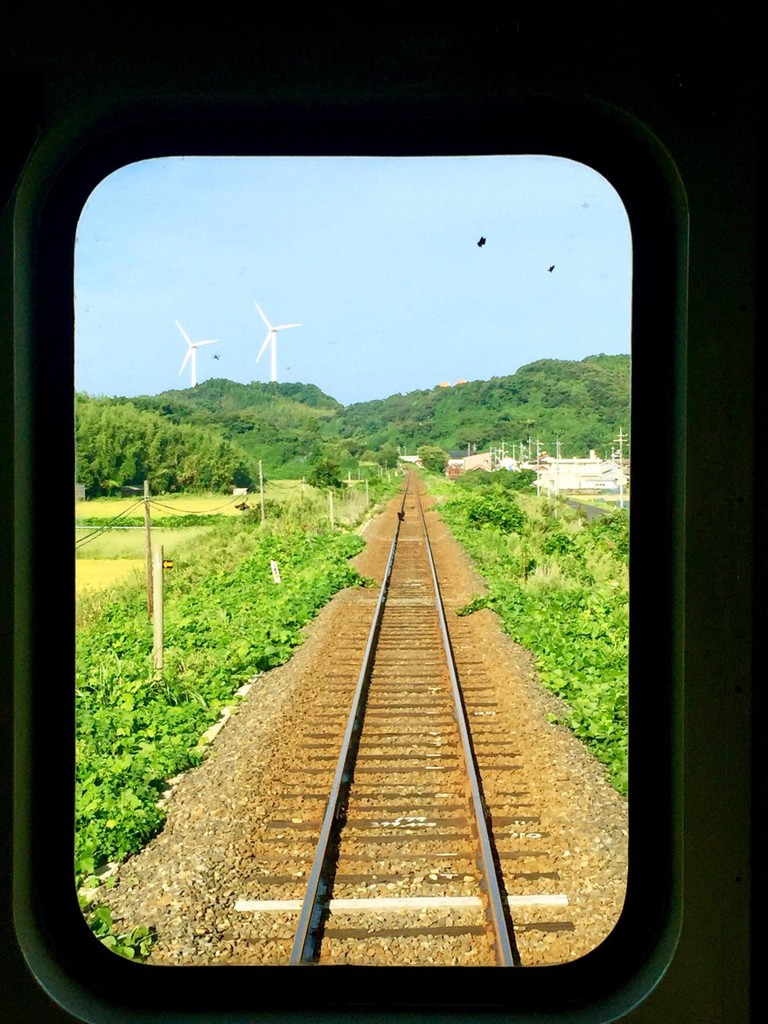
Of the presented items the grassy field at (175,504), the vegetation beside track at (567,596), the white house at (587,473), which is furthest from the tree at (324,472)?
the white house at (587,473)

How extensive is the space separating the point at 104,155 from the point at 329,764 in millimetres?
3634

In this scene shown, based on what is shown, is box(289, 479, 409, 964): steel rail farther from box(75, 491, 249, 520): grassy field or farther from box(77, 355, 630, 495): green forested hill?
box(75, 491, 249, 520): grassy field

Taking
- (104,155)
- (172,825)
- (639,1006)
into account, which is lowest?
(172,825)

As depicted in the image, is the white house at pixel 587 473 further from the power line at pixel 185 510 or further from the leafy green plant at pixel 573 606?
the power line at pixel 185 510

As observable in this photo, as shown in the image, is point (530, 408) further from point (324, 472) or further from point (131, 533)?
point (324, 472)

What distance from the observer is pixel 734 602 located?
157cm

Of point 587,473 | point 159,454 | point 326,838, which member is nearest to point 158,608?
point 159,454

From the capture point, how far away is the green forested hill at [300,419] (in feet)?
9.36

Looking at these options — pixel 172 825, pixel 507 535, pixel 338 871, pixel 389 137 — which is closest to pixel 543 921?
pixel 338 871

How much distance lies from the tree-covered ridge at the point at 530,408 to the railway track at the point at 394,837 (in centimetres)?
146

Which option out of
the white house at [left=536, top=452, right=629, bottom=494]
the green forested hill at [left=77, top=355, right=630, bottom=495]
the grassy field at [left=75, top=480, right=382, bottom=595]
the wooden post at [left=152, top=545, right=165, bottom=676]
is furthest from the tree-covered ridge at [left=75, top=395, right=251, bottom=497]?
the white house at [left=536, top=452, right=629, bottom=494]

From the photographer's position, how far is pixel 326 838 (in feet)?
11.6

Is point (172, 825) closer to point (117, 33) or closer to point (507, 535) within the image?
point (117, 33)

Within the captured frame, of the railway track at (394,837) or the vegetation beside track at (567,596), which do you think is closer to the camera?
the railway track at (394,837)
